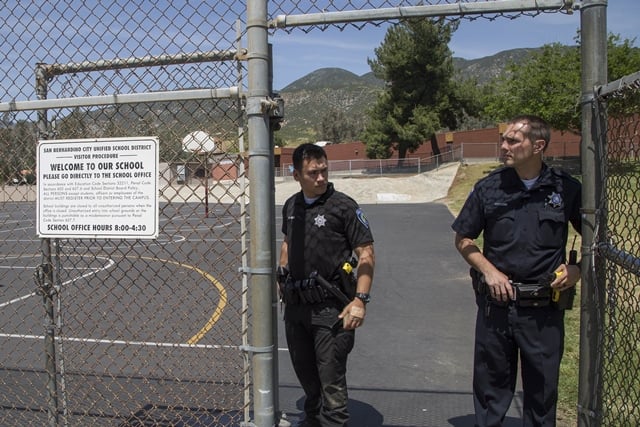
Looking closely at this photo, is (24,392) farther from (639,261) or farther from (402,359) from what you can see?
(639,261)

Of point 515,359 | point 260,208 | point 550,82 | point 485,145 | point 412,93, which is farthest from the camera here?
point 412,93

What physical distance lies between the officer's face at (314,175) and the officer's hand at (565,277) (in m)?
1.41

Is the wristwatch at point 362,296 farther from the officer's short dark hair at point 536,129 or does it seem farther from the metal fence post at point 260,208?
the officer's short dark hair at point 536,129

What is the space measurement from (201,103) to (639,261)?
7.08 ft

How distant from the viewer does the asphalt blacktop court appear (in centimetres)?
430

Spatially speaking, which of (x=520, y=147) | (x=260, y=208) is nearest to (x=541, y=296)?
(x=520, y=147)

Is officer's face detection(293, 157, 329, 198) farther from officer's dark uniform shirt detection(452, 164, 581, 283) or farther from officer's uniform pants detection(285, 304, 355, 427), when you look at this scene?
officer's dark uniform shirt detection(452, 164, 581, 283)

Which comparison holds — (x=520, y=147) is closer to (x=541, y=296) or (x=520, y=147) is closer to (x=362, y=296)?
(x=541, y=296)

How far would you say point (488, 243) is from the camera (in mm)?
3307

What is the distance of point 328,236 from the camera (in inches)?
137

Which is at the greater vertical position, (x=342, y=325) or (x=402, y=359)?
(x=342, y=325)

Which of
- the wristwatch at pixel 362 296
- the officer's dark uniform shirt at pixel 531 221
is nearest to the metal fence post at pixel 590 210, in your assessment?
the officer's dark uniform shirt at pixel 531 221

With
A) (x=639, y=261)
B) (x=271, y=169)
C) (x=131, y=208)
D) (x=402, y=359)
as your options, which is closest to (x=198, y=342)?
(x=402, y=359)

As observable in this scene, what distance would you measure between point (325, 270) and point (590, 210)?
59.3 inches
